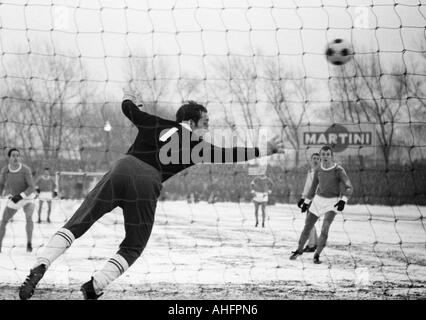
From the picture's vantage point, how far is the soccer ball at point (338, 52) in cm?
797

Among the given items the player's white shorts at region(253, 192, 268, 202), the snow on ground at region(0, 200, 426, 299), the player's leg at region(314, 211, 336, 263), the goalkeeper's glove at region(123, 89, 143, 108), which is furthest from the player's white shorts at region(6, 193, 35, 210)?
the player's white shorts at region(253, 192, 268, 202)

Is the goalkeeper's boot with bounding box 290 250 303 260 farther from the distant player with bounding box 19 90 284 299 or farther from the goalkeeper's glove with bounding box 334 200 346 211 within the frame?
the distant player with bounding box 19 90 284 299

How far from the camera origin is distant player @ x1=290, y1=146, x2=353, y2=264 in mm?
7852

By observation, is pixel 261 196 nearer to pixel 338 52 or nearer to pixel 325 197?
pixel 325 197

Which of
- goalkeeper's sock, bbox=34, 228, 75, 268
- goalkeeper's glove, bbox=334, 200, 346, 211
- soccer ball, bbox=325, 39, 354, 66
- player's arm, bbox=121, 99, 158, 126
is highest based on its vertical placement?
soccer ball, bbox=325, 39, 354, 66

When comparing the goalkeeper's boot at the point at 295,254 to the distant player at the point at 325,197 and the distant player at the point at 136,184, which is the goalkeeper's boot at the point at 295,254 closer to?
the distant player at the point at 325,197

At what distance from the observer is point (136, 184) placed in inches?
169

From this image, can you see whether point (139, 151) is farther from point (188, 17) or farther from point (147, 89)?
point (147, 89)

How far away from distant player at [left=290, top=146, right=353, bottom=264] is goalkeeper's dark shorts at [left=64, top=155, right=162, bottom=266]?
13.4 feet

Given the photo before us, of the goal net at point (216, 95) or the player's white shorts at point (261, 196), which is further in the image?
the player's white shorts at point (261, 196)

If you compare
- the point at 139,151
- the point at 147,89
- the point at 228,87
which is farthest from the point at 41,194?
the point at 139,151

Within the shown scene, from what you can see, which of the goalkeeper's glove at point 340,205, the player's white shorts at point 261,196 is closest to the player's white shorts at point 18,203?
the goalkeeper's glove at point 340,205

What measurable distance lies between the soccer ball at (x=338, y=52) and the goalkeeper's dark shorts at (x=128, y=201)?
4650mm

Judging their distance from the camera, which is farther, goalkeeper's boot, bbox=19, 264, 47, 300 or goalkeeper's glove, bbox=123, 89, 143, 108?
goalkeeper's glove, bbox=123, 89, 143, 108
